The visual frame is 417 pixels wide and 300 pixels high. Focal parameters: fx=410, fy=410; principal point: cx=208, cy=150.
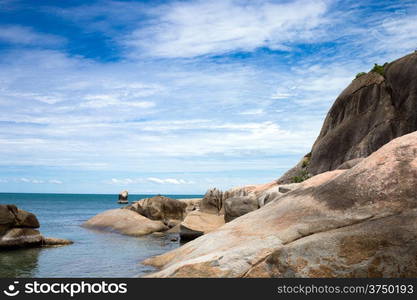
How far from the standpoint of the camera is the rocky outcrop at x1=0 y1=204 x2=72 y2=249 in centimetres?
2525

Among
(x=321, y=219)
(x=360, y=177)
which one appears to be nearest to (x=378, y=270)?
(x=321, y=219)

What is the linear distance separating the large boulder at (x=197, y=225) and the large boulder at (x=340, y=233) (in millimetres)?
18788

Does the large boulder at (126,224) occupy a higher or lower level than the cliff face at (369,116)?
lower

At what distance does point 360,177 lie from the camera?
1102 centimetres

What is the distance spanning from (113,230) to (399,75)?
27041mm

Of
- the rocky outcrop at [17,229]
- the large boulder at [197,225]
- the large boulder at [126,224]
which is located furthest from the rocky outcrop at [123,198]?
the rocky outcrop at [17,229]

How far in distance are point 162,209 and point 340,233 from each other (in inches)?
1372

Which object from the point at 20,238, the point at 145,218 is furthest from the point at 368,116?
the point at 20,238

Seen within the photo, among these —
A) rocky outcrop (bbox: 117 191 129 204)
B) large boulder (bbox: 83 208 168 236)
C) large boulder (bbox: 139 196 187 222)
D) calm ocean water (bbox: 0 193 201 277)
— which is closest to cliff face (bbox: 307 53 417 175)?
calm ocean water (bbox: 0 193 201 277)

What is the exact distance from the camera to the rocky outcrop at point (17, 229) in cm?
2525

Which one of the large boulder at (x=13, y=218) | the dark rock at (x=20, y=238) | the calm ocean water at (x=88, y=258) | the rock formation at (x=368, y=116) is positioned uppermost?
the rock formation at (x=368, y=116)

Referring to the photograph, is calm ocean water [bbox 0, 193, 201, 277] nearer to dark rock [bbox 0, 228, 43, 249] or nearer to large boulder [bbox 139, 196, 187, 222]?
dark rock [bbox 0, 228, 43, 249]

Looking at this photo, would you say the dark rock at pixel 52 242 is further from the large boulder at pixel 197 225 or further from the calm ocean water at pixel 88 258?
the large boulder at pixel 197 225

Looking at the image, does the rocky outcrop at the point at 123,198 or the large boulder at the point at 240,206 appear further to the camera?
the rocky outcrop at the point at 123,198
